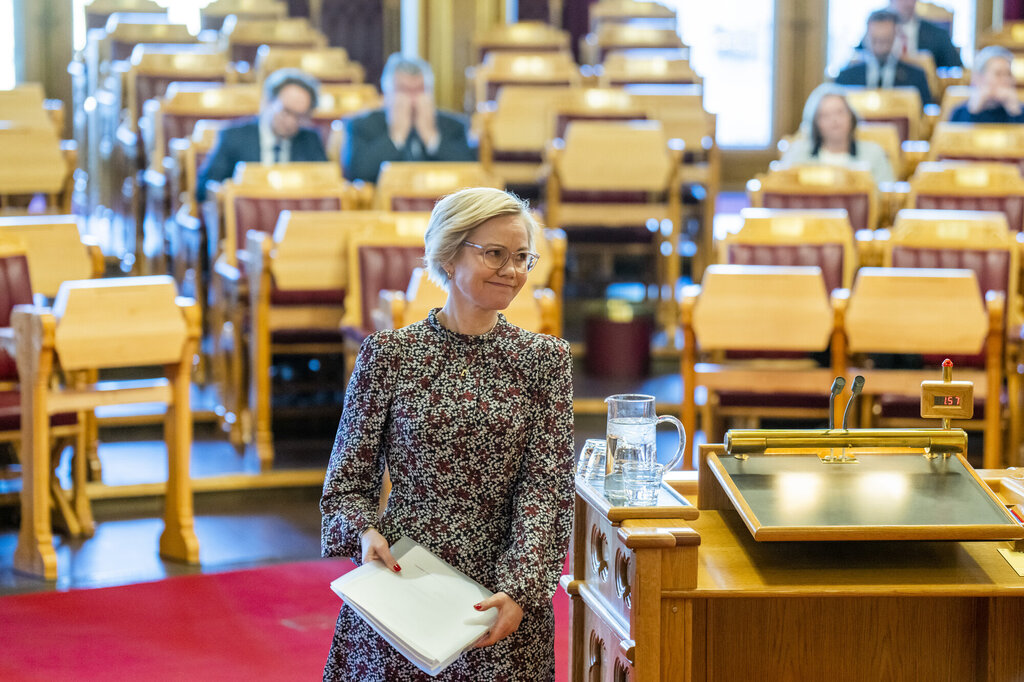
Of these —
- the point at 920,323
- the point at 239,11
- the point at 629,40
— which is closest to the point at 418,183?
the point at 920,323

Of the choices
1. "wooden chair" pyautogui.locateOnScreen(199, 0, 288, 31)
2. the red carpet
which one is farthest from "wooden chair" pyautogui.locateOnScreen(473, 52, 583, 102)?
the red carpet

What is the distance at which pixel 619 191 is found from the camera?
571 centimetres

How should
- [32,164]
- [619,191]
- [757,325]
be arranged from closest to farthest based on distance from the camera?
[757,325] < [32,164] < [619,191]

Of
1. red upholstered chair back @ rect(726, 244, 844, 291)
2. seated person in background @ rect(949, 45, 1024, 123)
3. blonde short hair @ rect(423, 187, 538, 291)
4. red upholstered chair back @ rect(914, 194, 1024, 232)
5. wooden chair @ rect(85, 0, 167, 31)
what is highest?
wooden chair @ rect(85, 0, 167, 31)

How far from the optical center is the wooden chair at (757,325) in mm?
3941

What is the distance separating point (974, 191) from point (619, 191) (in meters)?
1.32

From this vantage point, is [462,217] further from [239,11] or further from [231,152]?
[239,11]

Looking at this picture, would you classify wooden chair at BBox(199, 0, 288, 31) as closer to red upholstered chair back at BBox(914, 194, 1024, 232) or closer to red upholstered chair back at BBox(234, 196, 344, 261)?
red upholstered chair back at BBox(234, 196, 344, 261)

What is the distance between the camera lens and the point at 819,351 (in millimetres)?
4090

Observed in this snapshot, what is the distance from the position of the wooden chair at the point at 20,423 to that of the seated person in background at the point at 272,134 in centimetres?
140

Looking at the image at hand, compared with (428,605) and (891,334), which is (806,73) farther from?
(428,605)

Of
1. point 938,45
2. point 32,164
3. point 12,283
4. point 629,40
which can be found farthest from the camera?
point 629,40

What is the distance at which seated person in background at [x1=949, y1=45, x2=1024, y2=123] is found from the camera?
631cm

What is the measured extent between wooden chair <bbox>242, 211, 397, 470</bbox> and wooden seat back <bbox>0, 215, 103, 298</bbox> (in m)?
0.48
